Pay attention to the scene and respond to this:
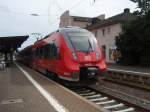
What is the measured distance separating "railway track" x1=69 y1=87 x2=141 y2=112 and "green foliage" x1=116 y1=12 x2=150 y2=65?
2205 centimetres

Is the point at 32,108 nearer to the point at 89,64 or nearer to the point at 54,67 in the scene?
the point at 89,64

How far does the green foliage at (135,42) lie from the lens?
37388mm

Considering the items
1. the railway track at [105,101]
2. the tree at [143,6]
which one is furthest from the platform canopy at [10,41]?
the railway track at [105,101]

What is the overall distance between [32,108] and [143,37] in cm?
2909

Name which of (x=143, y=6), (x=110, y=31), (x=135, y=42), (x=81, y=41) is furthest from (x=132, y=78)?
(x=110, y=31)

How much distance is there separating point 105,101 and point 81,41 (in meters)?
4.85

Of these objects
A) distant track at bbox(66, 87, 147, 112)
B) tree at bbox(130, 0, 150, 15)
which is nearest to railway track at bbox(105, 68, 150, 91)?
distant track at bbox(66, 87, 147, 112)

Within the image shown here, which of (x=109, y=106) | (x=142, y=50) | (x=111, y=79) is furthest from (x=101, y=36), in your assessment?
(x=109, y=106)

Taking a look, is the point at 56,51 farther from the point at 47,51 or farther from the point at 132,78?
the point at 132,78

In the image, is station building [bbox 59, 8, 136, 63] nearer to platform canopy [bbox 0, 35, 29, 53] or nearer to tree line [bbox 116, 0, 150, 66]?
tree line [bbox 116, 0, 150, 66]

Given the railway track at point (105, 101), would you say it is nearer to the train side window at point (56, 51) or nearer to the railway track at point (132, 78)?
the train side window at point (56, 51)

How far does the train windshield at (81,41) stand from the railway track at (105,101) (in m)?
2.01

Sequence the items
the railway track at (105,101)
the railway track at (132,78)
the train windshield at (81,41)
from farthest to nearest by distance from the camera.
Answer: the railway track at (132,78), the train windshield at (81,41), the railway track at (105,101)

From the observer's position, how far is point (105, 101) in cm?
1266
